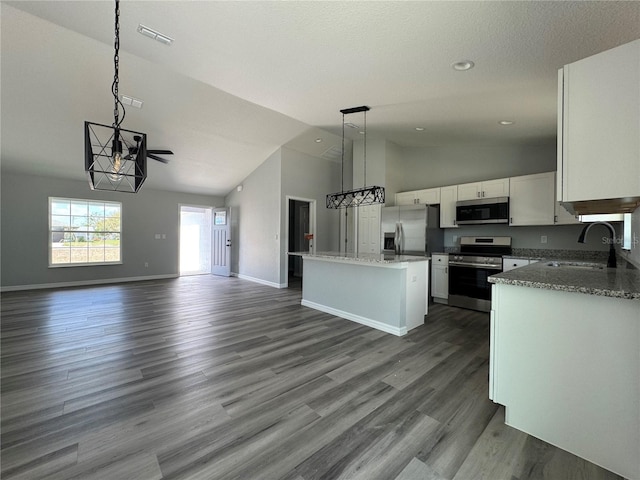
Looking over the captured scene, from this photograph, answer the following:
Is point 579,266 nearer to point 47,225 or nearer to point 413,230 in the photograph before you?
point 413,230

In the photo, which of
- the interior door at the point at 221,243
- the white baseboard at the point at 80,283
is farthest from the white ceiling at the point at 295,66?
the interior door at the point at 221,243

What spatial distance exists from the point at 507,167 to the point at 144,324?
6.13m

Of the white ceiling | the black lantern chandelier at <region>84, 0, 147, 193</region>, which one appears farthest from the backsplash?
the black lantern chandelier at <region>84, 0, 147, 193</region>

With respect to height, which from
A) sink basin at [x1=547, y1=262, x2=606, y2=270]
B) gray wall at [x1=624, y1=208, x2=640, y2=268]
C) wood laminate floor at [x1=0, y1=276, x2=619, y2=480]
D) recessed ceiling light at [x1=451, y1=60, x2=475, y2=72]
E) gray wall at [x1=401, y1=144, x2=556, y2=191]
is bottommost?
wood laminate floor at [x1=0, y1=276, x2=619, y2=480]

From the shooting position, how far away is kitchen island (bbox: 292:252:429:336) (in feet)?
→ 11.0

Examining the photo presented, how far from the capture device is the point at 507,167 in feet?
15.6

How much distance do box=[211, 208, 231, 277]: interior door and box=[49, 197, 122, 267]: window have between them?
7.68 ft

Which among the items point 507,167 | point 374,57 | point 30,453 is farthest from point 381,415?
point 507,167

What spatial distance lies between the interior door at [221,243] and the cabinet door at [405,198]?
15.6 ft

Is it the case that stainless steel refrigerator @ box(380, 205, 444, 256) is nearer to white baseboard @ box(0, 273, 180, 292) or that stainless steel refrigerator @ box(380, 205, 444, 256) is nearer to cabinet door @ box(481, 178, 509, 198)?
cabinet door @ box(481, 178, 509, 198)

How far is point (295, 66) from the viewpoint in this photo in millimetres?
2889

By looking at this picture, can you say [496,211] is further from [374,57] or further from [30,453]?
[30,453]

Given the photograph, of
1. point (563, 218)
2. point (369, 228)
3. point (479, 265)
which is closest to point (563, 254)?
point (563, 218)

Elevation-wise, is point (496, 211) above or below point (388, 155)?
below
